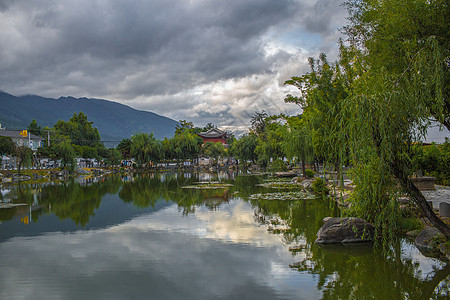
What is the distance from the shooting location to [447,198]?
12773 mm

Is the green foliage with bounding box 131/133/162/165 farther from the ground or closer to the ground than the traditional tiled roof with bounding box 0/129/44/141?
closer to the ground

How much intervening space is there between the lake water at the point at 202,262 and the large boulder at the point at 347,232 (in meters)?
0.38

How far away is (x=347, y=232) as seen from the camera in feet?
32.5

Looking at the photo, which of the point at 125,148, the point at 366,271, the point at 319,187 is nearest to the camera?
the point at 366,271

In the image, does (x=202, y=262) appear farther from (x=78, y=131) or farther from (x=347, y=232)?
A: (x=78, y=131)

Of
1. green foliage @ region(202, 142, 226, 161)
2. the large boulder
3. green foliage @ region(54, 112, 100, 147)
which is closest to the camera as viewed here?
the large boulder

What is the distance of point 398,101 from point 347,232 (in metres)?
4.70

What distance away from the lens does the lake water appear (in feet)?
23.0

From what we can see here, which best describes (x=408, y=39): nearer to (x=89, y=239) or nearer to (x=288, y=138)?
(x=89, y=239)

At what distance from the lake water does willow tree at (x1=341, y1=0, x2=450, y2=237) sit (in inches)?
55.4

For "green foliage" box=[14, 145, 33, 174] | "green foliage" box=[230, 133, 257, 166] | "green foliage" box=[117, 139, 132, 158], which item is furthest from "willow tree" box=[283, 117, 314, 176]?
"green foliage" box=[117, 139, 132, 158]

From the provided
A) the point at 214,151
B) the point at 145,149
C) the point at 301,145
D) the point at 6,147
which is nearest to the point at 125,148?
the point at 145,149

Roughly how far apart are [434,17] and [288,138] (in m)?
22.6

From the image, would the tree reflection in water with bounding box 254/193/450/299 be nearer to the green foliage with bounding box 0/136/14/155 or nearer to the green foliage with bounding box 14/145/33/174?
the green foliage with bounding box 14/145/33/174
